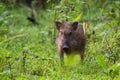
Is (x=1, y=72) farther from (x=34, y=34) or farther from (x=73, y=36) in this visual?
(x=34, y=34)

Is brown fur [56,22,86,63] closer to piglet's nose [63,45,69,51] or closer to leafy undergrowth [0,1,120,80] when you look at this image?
piglet's nose [63,45,69,51]

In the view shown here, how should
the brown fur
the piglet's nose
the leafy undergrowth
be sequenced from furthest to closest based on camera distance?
the brown fur → the piglet's nose → the leafy undergrowth

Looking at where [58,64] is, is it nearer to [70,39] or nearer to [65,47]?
[65,47]

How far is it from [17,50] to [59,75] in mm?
2616

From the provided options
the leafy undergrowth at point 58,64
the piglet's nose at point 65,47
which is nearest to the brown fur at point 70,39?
the piglet's nose at point 65,47

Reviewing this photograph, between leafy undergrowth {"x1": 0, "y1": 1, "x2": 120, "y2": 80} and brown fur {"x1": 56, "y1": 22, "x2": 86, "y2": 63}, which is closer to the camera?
leafy undergrowth {"x1": 0, "y1": 1, "x2": 120, "y2": 80}

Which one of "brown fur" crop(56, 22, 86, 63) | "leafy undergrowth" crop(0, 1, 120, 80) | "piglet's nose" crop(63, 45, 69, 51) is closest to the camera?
"leafy undergrowth" crop(0, 1, 120, 80)

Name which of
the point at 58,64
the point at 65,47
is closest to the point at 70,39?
the point at 65,47

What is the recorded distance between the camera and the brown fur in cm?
885

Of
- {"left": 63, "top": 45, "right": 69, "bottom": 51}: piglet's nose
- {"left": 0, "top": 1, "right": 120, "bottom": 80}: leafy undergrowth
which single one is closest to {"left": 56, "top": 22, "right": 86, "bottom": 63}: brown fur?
{"left": 63, "top": 45, "right": 69, "bottom": 51}: piglet's nose

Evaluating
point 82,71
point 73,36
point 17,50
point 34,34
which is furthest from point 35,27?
point 82,71

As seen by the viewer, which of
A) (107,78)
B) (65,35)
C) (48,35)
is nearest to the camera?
(107,78)

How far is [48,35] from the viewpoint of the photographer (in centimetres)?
1180

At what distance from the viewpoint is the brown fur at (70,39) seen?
348 inches
